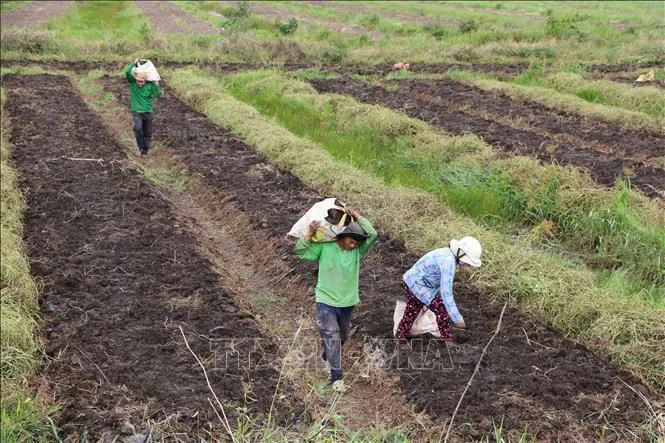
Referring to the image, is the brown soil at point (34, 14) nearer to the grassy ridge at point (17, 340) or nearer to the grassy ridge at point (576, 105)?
the grassy ridge at point (576, 105)

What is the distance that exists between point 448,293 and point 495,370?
0.90 metres

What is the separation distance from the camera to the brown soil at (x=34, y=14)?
101 feet

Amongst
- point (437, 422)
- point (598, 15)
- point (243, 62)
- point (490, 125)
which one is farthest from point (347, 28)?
point (437, 422)

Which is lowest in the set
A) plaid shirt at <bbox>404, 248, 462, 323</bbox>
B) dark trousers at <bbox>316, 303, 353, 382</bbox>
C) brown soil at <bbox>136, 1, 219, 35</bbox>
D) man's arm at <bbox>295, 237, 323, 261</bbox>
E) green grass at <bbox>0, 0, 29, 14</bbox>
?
green grass at <bbox>0, 0, 29, 14</bbox>

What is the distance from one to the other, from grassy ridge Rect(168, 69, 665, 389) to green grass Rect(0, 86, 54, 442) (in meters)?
4.29

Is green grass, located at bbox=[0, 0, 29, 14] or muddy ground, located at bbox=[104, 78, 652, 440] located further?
green grass, located at bbox=[0, 0, 29, 14]

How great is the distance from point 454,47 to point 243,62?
8759 mm

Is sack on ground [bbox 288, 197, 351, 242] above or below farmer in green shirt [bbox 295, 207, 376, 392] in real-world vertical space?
above

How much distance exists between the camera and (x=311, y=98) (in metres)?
15.7

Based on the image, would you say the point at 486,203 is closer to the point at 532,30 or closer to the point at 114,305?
the point at 114,305

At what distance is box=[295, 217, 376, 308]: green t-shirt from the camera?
5086mm

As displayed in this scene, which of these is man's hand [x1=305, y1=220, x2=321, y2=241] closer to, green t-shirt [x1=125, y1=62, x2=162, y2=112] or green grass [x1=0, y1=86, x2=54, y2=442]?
green grass [x1=0, y1=86, x2=54, y2=442]

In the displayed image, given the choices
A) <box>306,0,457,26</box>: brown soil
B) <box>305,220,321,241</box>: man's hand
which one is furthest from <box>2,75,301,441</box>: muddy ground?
<box>306,0,457,26</box>: brown soil

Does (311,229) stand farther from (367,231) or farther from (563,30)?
(563,30)
